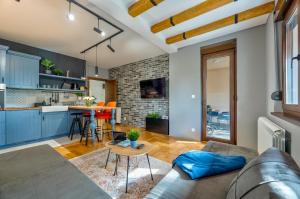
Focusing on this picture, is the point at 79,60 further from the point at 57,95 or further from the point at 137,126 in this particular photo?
the point at 137,126

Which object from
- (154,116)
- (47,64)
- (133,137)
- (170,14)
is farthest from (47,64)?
(133,137)

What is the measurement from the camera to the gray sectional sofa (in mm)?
463

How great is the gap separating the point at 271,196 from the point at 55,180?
3.94 feet

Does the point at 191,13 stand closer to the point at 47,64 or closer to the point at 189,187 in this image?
the point at 189,187

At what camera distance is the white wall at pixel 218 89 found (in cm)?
332

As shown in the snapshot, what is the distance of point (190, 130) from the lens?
374 centimetres

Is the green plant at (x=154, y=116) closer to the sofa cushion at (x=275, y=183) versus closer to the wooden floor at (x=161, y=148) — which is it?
the wooden floor at (x=161, y=148)

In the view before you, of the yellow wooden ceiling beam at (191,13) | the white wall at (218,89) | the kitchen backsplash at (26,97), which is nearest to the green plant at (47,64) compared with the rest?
the kitchen backsplash at (26,97)

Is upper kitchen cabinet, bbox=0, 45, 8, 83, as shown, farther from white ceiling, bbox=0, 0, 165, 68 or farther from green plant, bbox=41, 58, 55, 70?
green plant, bbox=41, 58, 55, 70

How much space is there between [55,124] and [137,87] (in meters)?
3.04

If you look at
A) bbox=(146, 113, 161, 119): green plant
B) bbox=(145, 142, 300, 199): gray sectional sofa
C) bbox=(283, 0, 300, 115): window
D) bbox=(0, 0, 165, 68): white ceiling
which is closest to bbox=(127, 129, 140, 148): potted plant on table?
bbox=(145, 142, 300, 199): gray sectional sofa

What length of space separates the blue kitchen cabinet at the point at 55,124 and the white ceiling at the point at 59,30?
2053 millimetres

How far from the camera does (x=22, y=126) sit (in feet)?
11.0

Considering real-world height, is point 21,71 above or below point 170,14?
below
